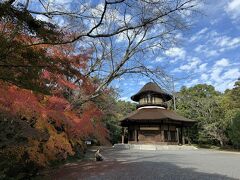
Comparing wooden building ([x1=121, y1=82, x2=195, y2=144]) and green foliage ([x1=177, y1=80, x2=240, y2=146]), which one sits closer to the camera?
wooden building ([x1=121, y1=82, x2=195, y2=144])

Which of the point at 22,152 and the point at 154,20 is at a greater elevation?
the point at 154,20

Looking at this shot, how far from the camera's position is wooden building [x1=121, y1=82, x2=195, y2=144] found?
3300cm

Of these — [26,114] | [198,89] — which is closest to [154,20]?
[26,114]

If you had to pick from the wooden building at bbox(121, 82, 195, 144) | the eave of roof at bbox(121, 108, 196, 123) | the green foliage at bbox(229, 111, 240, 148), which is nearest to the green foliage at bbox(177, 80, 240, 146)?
the green foliage at bbox(229, 111, 240, 148)

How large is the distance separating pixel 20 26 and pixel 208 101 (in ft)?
132

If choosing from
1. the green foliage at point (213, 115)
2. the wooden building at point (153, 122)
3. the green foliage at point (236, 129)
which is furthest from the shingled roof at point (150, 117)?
the green foliage at point (213, 115)

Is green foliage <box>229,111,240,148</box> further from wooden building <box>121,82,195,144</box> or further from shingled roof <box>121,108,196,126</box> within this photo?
shingled roof <box>121,108,196,126</box>

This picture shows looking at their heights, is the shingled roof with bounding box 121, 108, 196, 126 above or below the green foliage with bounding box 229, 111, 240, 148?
above

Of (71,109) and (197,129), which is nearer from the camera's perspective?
(71,109)

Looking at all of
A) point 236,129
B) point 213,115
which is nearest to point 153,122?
point 236,129

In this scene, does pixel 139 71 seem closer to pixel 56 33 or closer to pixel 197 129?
pixel 56 33

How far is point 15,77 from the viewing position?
215 inches

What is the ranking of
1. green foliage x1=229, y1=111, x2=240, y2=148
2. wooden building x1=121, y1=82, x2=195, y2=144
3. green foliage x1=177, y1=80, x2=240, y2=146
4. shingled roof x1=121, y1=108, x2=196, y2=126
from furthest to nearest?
green foliage x1=177, y1=80, x2=240, y2=146, wooden building x1=121, y1=82, x2=195, y2=144, shingled roof x1=121, y1=108, x2=196, y2=126, green foliage x1=229, y1=111, x2=240, y2=148

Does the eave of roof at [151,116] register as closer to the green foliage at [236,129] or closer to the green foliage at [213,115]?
the green foliage at [236,129]
